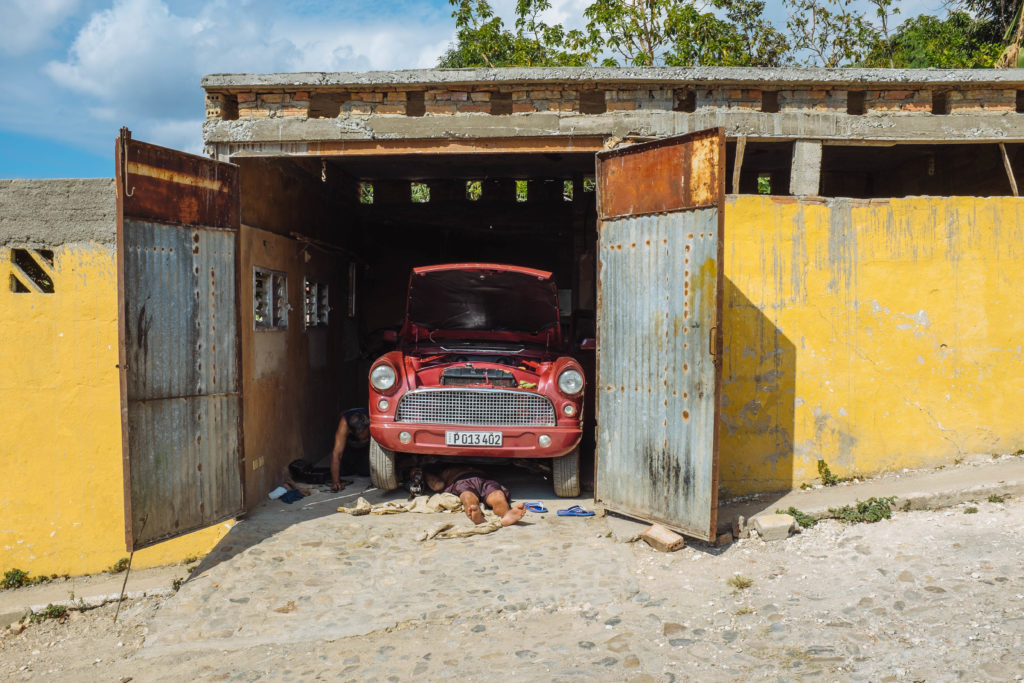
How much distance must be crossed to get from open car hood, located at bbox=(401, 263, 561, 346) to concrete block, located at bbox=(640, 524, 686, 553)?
2362 mm

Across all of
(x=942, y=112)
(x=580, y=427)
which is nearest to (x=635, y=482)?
(x=580, y=427)

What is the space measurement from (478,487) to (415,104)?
3170 millimetres

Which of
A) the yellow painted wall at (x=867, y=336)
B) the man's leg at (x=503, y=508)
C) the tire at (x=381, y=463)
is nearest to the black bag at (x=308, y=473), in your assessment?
the tire at (x=381, y=463)

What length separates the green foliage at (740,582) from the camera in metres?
3.85

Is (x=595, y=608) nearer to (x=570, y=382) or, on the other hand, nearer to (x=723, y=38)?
(x=570, y=382)

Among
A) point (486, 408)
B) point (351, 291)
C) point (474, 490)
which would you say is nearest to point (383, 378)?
point (486, 408)

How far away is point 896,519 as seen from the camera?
4.38m

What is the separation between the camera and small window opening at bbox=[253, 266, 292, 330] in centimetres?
582

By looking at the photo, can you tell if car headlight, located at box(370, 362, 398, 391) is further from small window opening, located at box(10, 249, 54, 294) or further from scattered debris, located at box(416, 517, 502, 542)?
small window opening, located at box(10, 249, 54, 294)

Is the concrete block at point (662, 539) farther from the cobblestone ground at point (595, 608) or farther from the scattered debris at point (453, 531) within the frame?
the scattered debris at point (453, 531)

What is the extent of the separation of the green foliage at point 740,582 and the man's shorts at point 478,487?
77.3 inches

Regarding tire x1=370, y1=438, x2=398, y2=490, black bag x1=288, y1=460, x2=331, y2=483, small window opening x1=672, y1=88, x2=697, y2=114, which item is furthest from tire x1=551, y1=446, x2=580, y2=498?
small window opening x1=672, y1=88, x2=697, y2=114

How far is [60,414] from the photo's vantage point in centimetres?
504

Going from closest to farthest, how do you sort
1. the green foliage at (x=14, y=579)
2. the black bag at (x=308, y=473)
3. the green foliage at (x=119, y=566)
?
the green foliage at (x=14, y=579)
the green foliage at (x=119, y=566)
the black bag at (x=308, y=473)
